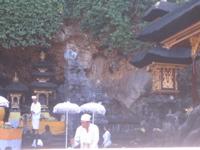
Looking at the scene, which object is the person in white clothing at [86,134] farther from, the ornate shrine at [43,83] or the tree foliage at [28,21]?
the ornate shrine at [43,83]

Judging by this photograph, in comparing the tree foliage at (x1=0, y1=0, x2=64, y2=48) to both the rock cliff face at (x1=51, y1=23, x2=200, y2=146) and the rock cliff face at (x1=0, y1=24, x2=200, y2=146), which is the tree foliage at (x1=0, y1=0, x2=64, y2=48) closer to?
the rock cliff face at (x1=0, y1=24, x2=200, y2=146)

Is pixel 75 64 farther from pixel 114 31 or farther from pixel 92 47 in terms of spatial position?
pixel 114 31

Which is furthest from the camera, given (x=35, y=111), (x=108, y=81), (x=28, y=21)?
(x=108, y=81)

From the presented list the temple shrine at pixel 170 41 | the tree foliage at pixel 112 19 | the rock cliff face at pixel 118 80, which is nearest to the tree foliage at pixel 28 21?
the tree foliage at pixel 112 19

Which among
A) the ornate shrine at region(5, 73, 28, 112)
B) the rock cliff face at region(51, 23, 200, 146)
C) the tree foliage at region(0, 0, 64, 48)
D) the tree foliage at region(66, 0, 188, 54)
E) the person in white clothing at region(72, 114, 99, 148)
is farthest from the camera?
the ornate shrine at region(5, 73, 28, 112)

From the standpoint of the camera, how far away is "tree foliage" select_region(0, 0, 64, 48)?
19094 mm

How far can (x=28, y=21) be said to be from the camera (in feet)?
63.9

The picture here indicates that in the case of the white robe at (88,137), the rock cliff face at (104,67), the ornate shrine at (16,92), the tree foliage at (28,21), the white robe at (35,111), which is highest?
the tree foliage at (28,21)

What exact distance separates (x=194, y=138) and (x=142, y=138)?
7.81 metres

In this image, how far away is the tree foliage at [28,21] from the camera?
19.1 metres

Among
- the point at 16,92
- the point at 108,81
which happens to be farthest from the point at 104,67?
the point at 16,92

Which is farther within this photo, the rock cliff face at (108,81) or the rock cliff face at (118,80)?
the rock cliff face at (108,81)

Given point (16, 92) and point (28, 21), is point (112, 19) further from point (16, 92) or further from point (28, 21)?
point (16, 92)

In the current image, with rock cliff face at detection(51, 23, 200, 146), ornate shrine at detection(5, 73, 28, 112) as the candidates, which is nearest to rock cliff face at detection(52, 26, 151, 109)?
rock cliff face at detection(51, 23, 200, 146)
